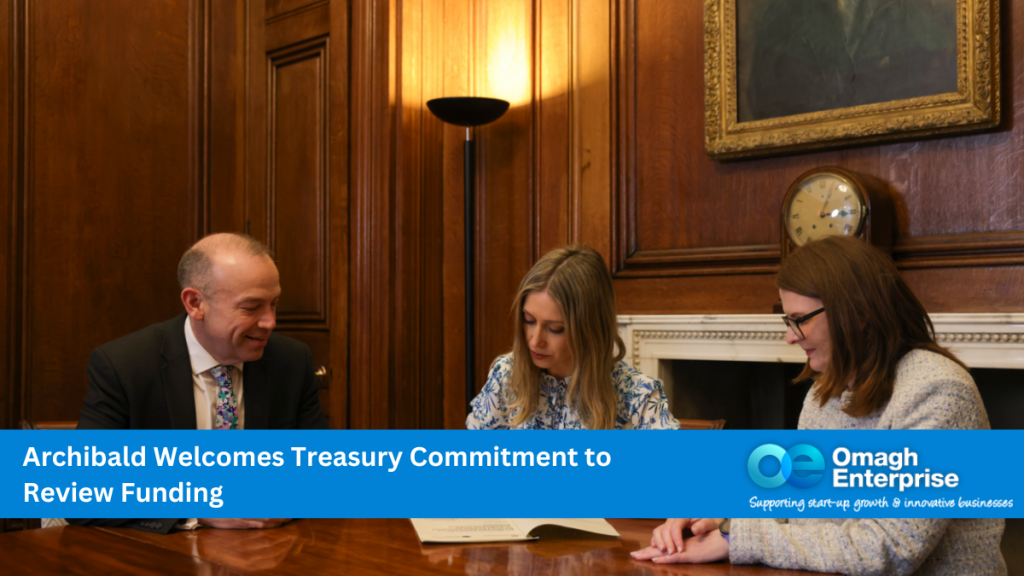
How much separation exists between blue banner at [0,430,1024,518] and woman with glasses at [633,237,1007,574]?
0.04 m

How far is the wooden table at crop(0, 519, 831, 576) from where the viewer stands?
1419 millimetres

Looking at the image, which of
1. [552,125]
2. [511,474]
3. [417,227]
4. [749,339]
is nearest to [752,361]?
[749,339]

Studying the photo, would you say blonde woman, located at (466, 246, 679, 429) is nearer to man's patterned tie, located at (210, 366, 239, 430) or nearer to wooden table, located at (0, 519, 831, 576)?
wooden table, located at (0, 519, 831, 576)

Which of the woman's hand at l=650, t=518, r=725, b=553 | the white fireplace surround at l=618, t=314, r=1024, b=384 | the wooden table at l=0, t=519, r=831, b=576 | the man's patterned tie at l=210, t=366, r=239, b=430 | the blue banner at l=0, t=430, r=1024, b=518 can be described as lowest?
the wooden table at l=0, t=519, r=831, b=576

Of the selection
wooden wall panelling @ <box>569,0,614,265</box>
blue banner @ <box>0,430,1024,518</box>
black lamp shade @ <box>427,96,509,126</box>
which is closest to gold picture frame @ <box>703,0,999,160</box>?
wooden wall panelling @ <box>569,0,614,265</box>

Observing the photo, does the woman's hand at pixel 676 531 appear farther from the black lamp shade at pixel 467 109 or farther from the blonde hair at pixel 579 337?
the black lamp shade at pixel 467 109

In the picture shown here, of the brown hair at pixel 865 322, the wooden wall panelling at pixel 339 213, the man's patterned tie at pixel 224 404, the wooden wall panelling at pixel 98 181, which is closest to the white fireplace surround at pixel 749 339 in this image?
the brown hair at pixel 865 322

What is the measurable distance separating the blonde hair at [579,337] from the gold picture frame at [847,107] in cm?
120

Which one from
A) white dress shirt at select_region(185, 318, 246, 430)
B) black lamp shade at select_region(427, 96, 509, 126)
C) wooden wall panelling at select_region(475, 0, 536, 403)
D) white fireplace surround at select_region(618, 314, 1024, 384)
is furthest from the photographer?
wooden wall panelling at select_region(475, 0, 536, 403)

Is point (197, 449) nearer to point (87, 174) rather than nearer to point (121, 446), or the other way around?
point (121, 446)

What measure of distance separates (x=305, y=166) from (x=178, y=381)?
6.72ft

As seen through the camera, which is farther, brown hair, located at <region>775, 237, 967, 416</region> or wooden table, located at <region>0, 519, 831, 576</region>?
brown hair, located at <region>775, 237, 967, 416</region>

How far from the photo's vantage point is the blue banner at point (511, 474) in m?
1.50

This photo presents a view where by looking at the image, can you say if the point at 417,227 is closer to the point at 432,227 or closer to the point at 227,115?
the point at 432,227
